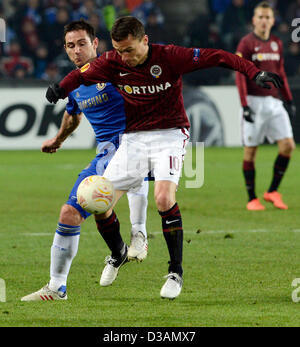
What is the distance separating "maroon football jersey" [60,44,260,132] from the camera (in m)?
6.11

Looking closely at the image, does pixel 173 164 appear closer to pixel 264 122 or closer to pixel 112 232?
pixel 112 232

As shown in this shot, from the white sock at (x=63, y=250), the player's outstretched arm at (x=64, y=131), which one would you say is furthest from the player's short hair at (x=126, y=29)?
the white sock at (x=63, y=250)

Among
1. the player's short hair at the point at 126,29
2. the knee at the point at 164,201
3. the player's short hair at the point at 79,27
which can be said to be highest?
the player's short hair at the point at 79,27

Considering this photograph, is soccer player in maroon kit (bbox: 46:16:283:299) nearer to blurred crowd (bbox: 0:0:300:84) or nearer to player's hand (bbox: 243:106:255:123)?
player's hand (bbox: 243:106:255:123)

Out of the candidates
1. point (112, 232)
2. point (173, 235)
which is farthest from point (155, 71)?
point (112, 232)

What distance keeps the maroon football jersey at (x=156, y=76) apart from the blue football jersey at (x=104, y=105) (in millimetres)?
288

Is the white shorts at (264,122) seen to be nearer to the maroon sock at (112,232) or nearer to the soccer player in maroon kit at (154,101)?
the maroon sock at (112,232)

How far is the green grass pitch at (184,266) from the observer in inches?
213

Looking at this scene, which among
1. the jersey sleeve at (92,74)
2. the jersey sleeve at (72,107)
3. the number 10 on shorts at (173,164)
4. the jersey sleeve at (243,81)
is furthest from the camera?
the jersey sleeve at (243,81)

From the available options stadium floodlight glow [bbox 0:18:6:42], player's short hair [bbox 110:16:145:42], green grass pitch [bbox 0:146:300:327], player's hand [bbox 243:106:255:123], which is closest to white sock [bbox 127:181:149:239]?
green grass pitch [bbox 0:146:300:327]

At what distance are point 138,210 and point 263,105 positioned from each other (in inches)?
168

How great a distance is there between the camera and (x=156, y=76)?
6176mm

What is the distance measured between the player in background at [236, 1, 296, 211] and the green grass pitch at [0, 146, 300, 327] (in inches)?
16.8

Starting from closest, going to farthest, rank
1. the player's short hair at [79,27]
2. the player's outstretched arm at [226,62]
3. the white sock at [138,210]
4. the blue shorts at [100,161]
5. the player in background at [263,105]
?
the player's outstretched arm at [226,62] < the blue shorts at [100,161] < the player's short hair at [79,27] < the white sock at [138,210] < the player in background at [263,105]
